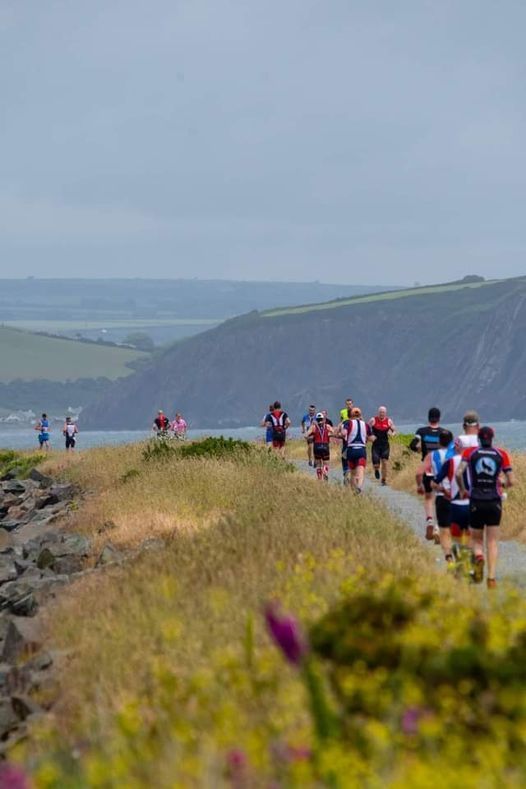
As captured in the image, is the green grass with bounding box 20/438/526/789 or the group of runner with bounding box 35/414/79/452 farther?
the group of runner with bounding box 35/414/79/452

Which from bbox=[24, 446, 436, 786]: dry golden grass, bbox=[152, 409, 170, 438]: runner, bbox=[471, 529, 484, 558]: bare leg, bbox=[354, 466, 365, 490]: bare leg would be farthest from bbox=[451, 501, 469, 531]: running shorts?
bbox=[152, 409, 170, 438]: runner

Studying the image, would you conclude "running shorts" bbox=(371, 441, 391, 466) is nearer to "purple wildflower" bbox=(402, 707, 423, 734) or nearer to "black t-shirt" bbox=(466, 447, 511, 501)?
"black t-shirt" bbox=(466, 447, 511, 501)

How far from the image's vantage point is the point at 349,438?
89.1 ft

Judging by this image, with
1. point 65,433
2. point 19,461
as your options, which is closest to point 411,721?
point 19,461

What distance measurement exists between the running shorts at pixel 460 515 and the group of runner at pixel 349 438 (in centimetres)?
896

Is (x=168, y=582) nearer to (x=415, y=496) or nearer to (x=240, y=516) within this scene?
(x=240, y=516)

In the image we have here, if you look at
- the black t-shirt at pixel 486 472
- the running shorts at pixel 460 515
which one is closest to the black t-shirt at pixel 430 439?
the running shorts at pixel 460 515

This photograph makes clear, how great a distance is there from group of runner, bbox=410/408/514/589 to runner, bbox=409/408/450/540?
2.29m

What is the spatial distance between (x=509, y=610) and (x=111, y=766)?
10.3 feet

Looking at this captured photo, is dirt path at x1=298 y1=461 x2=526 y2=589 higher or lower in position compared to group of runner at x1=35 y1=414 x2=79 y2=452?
higher

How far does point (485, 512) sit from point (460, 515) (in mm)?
720

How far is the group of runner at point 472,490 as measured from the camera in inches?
614

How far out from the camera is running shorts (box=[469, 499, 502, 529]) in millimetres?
15594

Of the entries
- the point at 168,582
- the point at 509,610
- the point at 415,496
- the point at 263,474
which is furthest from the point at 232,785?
the point at 415,496
